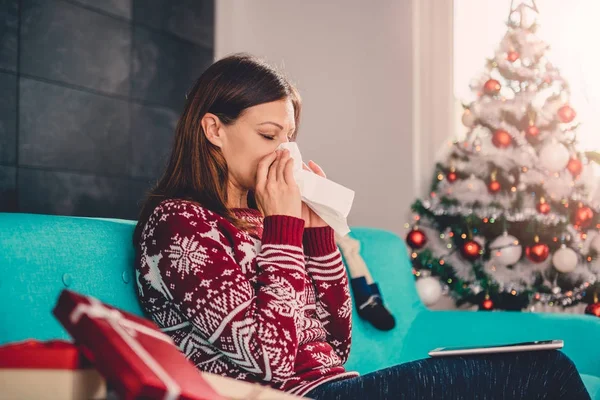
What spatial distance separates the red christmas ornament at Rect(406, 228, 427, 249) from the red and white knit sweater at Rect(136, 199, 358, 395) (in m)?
1.91

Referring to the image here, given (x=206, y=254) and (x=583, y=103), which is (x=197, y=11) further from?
(x=206, y=254)

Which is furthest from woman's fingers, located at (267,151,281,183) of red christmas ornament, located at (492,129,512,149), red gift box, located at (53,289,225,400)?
red christmas ornament, located at (492,129,512,149)

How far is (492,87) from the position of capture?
3264 mm

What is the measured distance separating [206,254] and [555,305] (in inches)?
99.6

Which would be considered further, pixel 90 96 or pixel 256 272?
pixel 90 96

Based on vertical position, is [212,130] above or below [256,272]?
above

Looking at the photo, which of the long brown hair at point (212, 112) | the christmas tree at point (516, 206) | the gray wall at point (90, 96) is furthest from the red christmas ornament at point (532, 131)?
the long brown hair at point (212, 112)

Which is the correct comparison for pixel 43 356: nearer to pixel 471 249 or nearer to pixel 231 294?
pixel 231 294

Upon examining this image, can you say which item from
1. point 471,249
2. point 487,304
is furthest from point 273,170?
point 487,304

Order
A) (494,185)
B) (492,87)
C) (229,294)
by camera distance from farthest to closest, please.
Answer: (492,87), (494,185), (229,294)

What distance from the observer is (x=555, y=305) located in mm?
3246

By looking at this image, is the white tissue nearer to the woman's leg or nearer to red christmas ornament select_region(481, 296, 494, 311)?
the woman's leg

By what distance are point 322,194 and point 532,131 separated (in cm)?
199

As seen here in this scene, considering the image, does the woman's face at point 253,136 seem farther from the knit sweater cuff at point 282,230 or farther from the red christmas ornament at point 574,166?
the red christmas ornament at point 574,166
